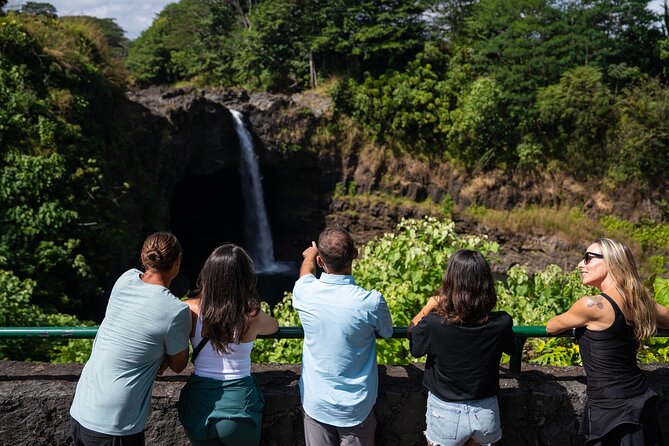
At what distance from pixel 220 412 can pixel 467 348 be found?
120 centimetres

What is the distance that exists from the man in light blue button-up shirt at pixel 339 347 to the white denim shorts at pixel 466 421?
35 centimetres

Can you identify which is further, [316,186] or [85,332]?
[316,186]

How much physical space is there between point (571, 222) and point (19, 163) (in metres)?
19.3

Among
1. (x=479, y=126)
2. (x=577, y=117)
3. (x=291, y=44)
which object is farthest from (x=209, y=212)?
(x=577, y=117)

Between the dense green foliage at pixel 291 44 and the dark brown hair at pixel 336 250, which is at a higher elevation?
the dense green foliage at pixel 291 44

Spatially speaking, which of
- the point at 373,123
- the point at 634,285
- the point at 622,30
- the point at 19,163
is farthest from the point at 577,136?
the point at 634,285

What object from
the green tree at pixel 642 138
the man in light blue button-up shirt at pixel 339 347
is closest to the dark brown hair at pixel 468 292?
the man in light blue button-up shirt at pixel 339 347

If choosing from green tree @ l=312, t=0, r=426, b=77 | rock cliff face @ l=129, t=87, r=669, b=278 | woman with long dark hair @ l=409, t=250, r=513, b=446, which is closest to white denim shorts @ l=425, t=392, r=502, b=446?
woman with long dark hair @ l=409, t=250, r=513, b=446

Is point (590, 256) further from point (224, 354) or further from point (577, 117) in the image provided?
point (577, 117)

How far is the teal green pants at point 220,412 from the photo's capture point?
8.30ft

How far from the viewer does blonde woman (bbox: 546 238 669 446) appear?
2586 millimetres

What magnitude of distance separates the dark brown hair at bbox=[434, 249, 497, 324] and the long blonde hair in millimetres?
619

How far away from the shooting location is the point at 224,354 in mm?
2566

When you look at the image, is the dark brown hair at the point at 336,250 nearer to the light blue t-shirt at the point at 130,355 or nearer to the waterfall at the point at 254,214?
the light blue t-shirt at the point at 130,355
